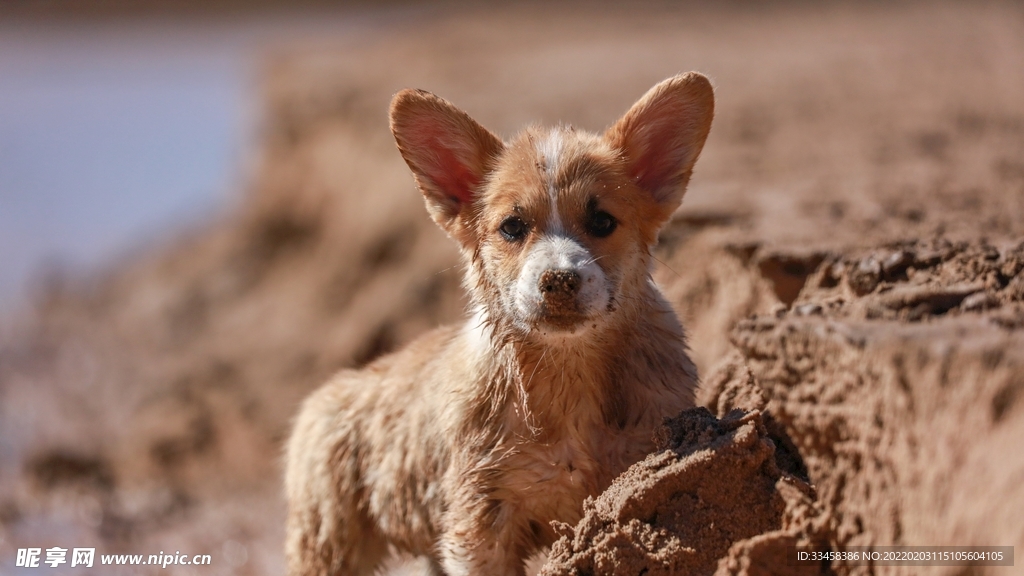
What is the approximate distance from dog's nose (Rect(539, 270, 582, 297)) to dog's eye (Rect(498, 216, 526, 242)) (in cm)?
45

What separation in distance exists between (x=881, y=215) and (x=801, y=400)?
289cm

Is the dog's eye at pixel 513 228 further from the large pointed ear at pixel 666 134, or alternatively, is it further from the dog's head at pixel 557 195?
the large pointed ear at pixel 666 134

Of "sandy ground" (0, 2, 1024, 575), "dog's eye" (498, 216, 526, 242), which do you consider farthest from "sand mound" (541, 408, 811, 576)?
"dog's eye" (498, 216, 526, 242)

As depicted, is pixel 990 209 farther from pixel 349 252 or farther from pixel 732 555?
pixel 349 252

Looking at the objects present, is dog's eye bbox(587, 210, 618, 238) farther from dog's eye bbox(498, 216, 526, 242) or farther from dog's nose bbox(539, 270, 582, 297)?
dog's nose bbox(539, 270, 582, 297)

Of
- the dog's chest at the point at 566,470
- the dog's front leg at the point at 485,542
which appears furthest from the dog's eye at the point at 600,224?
the dog's front leg at the point at 485,542

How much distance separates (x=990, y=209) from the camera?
18.9 ft

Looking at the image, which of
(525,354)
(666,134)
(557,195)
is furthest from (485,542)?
(666,134)

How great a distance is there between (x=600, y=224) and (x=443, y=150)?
2.89ft

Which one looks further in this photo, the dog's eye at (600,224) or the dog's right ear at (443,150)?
the dog's right ear at (443,150)

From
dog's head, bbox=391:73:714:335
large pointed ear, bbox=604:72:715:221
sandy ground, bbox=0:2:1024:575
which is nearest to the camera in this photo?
sandy ground, bbox=0:2:1024:575

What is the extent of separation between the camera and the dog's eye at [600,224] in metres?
4.22

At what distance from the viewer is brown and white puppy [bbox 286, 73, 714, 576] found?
4.04 metres

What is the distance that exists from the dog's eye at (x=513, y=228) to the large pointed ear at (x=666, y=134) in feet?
1.95
